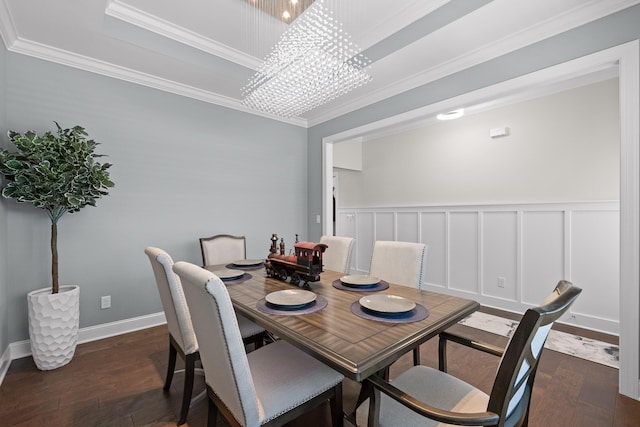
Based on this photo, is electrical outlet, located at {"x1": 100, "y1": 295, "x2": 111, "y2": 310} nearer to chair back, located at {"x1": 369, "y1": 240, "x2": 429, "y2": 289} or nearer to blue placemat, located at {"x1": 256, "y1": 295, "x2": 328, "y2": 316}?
blue placemat, located at {"x1": 256, "y1": 295, "x2": 328, "y2": 316}

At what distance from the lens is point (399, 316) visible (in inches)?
49.3

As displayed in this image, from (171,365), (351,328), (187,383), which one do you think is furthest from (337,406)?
(171,365)

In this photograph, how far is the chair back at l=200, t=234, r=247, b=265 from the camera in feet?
9.56

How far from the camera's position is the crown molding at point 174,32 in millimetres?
2229

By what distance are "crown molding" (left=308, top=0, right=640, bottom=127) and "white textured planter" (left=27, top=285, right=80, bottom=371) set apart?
353 cm

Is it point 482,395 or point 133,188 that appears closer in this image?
point 482,395

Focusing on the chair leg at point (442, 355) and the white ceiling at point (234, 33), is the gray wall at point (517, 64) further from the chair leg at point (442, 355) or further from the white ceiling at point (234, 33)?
the chair leg at point (442, 355)

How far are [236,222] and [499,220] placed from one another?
133 inches

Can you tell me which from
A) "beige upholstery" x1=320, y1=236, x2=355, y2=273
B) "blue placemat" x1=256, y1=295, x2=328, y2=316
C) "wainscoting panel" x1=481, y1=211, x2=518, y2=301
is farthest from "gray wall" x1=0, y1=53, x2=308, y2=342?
"wainscoting panel" x1=481, y1=211, x2=518, y2=301

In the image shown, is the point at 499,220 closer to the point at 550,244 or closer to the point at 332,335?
the point at 550,244

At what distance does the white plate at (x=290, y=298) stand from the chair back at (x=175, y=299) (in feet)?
1.64

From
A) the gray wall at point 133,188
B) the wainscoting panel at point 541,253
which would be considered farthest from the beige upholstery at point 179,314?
the wainscoting panel at point 541,253

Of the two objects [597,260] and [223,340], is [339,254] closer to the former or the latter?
[223,340]

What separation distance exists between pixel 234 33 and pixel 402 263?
2.52 meters
